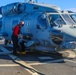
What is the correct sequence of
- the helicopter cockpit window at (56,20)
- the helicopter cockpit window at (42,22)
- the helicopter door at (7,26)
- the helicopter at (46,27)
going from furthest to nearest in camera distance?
the helicopter door at (7,26) < the helicopter cockpit window at (42,22) < the helicopter cockpit window at (56,20) < the helicopter at (46,27)

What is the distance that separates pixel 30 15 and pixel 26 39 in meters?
1.53

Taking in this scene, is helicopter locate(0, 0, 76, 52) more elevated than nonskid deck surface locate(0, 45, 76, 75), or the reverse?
helicopter locate(0, 0, 76, 52)

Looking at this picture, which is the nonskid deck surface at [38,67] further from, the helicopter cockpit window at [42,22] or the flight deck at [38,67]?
the helicopter cockpit window at [42,22]

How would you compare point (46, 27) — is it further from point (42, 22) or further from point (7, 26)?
point (7, 26)

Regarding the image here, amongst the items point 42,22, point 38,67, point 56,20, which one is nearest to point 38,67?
point 38,67

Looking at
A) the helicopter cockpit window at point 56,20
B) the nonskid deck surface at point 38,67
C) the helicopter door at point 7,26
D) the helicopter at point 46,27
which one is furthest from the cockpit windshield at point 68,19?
the helicopter door at point 7,26

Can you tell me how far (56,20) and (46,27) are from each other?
2.18ft

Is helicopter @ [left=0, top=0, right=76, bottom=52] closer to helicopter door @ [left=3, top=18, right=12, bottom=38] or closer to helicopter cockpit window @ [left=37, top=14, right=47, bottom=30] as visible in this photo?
helicopter cockpit window @ [left=37, top=14, right=47, bottom=30]

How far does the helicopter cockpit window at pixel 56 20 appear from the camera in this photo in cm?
1402

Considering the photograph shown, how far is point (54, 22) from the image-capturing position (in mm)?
14086

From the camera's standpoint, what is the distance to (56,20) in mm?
14188

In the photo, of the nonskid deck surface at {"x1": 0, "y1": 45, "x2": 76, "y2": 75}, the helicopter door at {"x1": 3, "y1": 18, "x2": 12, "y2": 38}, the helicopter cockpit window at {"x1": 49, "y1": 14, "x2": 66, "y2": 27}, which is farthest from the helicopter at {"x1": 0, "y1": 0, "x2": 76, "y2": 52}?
the nonskid deck surface at {"x1": 0, "y1": 45, "x2": 76, "y2": 75}

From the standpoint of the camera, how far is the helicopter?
13.4m

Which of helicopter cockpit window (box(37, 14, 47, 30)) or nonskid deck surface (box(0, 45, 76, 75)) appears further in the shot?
helicopter cockpit window (box(37, 14, 47, 30))
